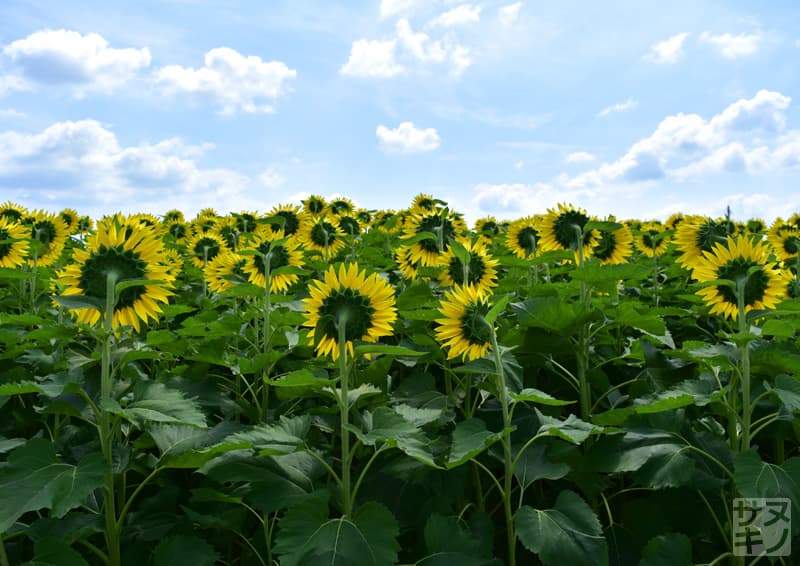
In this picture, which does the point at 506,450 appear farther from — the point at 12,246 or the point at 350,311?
the point at 12,246

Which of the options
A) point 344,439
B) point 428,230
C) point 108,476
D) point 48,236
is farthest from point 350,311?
point 48,236

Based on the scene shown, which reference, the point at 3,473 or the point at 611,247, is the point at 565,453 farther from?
the point at 611,247

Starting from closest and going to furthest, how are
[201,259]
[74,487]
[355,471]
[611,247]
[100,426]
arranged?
1. [74,487]
2. [100,426]
3. [355,471]
4. [611,247]
5. [201,259]

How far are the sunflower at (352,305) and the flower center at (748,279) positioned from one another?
163cm

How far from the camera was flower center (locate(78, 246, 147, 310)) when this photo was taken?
250cm

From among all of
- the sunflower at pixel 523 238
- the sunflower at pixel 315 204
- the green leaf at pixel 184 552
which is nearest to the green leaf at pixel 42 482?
the green leaf at pixel 184 552

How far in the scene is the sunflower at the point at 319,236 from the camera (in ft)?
18.7

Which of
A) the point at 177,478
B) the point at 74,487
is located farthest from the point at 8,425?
the point at 74,487

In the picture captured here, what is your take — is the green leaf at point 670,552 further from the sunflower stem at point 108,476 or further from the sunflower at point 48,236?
the sunflower at point 48,236

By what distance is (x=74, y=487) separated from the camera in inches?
78.4

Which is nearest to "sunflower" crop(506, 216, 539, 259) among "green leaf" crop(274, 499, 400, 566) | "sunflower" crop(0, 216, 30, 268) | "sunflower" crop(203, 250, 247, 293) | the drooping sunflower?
the drooping sunflower

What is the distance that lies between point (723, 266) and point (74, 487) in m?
2.85

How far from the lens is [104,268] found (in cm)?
252

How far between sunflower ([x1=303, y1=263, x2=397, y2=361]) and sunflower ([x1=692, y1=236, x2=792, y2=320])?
5.19 ft
